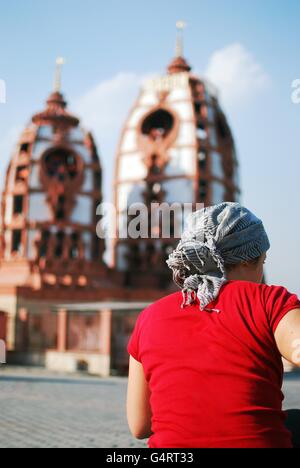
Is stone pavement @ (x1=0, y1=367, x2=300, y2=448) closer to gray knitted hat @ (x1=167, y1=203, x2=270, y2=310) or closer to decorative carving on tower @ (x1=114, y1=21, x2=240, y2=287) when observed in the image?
gray knitted hat @ (x1=167, y1=203, x2=270, y2=310)

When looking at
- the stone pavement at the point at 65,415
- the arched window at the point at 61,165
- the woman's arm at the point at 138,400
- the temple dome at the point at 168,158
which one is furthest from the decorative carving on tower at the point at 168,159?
the woman's arm at the point at 138,400

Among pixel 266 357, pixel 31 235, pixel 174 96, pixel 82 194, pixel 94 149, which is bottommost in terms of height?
pixel 266 357

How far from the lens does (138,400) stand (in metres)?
1.96

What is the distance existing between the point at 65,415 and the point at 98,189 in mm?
24266

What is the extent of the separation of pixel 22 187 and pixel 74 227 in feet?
10.8

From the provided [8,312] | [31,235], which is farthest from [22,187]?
[8,312]

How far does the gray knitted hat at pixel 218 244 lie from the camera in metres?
1.82

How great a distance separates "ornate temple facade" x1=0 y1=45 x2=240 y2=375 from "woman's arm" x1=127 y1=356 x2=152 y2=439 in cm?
2334

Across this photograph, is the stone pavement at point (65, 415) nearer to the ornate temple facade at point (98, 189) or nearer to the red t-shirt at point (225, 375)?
the red t-shirt at point (225, 375)

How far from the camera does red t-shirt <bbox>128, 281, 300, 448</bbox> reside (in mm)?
1589

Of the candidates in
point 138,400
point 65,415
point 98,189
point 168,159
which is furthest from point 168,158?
point 138,400
